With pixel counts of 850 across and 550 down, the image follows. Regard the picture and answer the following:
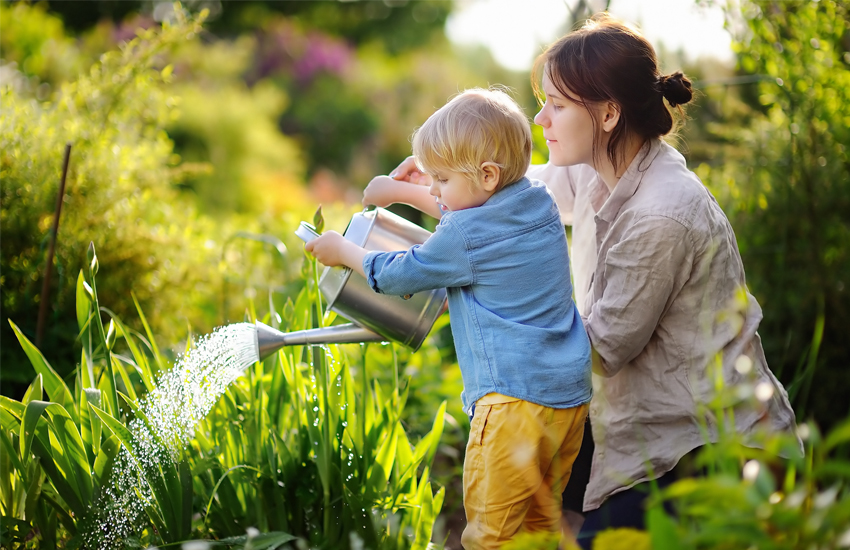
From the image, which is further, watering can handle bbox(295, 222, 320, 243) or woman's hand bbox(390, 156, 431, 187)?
woman's hand bbox(390, 156, 431, 187)

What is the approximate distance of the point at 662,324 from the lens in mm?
1622

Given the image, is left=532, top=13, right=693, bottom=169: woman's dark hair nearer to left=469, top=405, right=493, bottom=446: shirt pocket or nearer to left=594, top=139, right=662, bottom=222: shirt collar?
left=594, top=139, right=662, bottom=222: shirt collar

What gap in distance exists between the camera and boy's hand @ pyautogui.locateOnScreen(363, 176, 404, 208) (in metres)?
1.76

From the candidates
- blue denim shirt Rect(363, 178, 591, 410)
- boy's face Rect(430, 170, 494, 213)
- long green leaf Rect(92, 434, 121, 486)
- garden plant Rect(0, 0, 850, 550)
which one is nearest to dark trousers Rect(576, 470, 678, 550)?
garden plant Rect(0, 0, 850, 550)

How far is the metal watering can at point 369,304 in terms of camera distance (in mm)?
1548

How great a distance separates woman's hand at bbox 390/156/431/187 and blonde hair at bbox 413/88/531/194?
1.03 feet

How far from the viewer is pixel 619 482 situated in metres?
1.64

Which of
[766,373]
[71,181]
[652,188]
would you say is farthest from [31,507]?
[766,373]

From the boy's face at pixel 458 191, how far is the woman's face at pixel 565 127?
0.25 m

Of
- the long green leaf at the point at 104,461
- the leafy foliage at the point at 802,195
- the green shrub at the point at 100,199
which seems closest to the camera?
the long green leaf at the point at 104,461

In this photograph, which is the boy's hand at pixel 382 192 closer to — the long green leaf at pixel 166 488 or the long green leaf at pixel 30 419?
the long green leaf at pixel 166 488

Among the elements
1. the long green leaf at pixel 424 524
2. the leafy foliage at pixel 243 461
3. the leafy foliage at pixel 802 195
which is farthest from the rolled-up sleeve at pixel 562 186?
the leafy foliage at pixel 802 195

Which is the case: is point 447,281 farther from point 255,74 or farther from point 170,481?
point 255,74

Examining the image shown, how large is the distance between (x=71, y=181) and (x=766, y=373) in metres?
2.20
